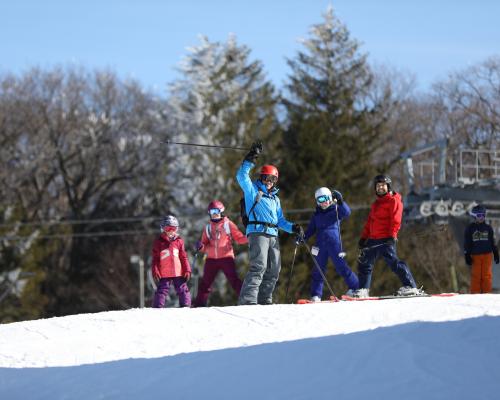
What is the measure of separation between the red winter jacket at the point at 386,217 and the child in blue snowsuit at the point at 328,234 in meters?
0.39

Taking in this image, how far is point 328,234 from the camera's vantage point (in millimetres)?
12766

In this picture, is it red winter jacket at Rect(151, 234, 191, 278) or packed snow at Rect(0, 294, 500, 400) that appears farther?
red winter jacket at Rect(151, 234, 191, 278)

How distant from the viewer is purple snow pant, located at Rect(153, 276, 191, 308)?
13.3 meters

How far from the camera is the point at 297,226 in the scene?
1255 cm

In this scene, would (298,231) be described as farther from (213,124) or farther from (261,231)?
(213,124)

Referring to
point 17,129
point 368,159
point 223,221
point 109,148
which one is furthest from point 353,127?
point 223,221

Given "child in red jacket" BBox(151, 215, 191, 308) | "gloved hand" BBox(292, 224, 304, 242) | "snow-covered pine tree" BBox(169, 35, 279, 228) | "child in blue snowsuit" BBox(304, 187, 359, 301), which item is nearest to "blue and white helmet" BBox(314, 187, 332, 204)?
"child in blue snowsuit" BBox(304, 187, 359, 301)

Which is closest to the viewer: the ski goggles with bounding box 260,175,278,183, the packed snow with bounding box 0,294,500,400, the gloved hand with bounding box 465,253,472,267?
the packed snow with bounding box 0,294,500,400

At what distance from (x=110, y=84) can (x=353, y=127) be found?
13427 mm

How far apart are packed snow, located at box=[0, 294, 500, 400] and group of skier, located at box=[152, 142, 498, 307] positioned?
41.6 inches

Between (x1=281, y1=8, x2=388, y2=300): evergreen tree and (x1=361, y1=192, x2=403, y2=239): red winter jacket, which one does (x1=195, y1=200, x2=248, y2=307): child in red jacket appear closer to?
(x1=361, y1=192, x2=403, y2=239): red winter jacket

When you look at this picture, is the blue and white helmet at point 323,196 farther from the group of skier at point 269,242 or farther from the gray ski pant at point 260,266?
the gray ski pant at point 260,266

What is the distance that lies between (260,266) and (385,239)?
1.75 meters

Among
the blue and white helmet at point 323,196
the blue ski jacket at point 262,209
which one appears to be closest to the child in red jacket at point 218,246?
the blue ski jacket at point 262,209
